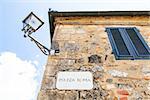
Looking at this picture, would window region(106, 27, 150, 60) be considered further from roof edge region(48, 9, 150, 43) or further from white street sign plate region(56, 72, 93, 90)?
white street sign plate region(56, 72, 93, 90)

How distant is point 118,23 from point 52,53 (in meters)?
2.49

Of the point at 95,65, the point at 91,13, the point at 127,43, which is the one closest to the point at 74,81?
the point at 95,65

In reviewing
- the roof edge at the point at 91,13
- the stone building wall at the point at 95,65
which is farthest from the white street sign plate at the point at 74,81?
the roof edge at the point at 91,13

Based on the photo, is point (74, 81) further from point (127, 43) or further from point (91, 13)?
point (91, 13)

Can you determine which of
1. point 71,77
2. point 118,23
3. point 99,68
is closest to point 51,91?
point 71,77

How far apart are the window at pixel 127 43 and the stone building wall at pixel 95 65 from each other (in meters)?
0.14

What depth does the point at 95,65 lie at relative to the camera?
214 inches

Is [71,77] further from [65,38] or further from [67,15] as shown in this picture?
[67,15]

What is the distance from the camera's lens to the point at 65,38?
6621 millimetres

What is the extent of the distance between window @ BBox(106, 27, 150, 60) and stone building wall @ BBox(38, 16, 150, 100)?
0.44 ft

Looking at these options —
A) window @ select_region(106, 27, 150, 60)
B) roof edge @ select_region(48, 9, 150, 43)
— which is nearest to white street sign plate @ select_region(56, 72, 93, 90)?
window @ select_region(106, 27, 150, 60)

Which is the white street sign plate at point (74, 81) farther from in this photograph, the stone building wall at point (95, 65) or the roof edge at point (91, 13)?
the roof edge at point (91, 13)

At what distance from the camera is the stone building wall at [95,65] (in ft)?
15.4

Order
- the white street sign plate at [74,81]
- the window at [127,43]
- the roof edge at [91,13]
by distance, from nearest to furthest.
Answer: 1. the white street sign plate at [74,81]
2. the window at [127,43]
3. the roof edge at [91,13]
